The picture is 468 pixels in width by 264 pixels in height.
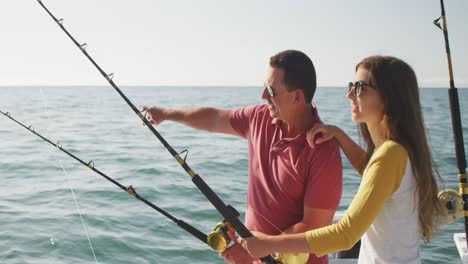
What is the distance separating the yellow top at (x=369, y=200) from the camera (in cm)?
175

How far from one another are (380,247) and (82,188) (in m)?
7.32

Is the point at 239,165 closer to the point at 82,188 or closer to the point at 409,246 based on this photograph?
the point at 82,188

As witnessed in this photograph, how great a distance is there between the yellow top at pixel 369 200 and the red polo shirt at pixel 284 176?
0.36 m

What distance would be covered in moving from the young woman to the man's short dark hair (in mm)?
346

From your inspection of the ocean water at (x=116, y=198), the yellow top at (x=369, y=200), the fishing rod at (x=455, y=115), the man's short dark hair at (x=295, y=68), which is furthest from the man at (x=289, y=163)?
the fishing rod at (x=455, y=115)

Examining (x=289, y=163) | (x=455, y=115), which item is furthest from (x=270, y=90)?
(x=455, y=115)

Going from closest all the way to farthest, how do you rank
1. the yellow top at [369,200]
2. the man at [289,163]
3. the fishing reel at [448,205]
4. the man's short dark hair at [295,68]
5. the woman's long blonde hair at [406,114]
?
1. the yellow top at [369,200]
2. the woman's long blonde hair at [406,114]
3. the fishing reel at [448,205]
4. the man at [289,163]
5. the man's short dark hair at [295,68]

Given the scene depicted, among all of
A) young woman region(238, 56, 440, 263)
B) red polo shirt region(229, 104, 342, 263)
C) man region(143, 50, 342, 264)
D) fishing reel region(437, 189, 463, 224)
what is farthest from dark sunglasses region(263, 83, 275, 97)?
fishing reel region(437, 189, 463, 224)

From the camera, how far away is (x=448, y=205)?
82.4 inches

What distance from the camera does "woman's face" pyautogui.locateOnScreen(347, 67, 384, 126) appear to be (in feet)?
6.25

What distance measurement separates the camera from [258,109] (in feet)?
8.56

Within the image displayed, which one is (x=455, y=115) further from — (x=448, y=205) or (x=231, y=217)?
(x=231, y=217)

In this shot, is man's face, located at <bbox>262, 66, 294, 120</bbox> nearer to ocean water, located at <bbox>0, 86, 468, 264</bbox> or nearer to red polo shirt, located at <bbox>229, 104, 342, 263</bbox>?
red polo shirt, located at <bbox>229, 104, 342, 263</bbox>

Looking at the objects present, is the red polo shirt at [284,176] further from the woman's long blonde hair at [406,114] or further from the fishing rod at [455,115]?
the fishing rod at [455,115]
